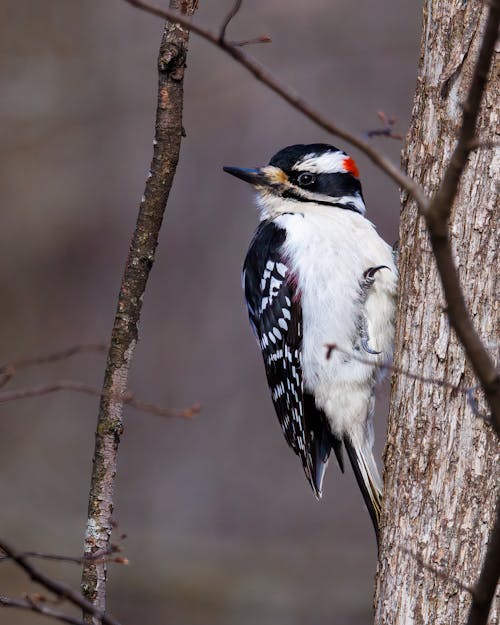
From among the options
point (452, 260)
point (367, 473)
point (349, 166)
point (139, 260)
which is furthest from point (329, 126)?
point (349, 166)

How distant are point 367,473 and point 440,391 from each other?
916 millimetres

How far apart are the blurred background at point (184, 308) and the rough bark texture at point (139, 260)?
361cm

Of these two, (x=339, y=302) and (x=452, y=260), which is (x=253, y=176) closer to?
(x=339, y=302)

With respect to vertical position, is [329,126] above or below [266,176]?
below

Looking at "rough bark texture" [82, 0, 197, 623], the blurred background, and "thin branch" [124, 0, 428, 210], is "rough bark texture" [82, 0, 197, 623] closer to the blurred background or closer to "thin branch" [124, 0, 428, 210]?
"thin branch" [124, 0, 428, 210]

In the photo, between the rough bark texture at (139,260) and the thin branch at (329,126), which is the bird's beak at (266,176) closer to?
the rough bark texture at (139,260)

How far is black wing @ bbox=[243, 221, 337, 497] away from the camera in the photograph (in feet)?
12.6

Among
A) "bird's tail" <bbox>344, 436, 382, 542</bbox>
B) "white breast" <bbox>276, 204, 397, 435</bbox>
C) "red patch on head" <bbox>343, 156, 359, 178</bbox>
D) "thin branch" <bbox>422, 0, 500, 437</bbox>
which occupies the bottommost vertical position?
"thin branch" <bbox>422, 0, 500, 437</bbox>

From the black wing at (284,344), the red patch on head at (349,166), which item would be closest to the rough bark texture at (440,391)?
the black wing at (284,344)

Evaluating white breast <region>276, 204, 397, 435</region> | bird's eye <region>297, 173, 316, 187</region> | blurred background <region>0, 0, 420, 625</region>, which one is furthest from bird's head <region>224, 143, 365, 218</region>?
blurred background <region>0, 0, 420, 625</region>

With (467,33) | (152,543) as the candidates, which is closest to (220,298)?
(152,543)

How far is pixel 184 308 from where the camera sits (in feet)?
23.6

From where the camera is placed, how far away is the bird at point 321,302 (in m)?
3.62

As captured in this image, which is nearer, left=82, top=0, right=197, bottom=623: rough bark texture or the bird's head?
left=82, top=0, right=197, bottom=623: rough bark texture
